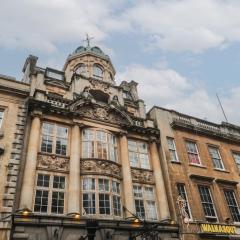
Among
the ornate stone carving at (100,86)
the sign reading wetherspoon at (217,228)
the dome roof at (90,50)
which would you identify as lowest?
the sign reading wetherspoon at (217,228)

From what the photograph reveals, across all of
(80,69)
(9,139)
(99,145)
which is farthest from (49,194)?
(80,69)

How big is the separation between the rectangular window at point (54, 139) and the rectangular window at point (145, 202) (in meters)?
5.97

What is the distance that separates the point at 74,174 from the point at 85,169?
105cm

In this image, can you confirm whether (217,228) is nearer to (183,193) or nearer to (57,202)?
(183,193)

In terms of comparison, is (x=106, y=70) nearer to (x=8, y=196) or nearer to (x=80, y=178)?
(x=80, y=178)

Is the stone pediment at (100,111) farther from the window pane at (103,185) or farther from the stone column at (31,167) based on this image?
the window pane at (103,185)

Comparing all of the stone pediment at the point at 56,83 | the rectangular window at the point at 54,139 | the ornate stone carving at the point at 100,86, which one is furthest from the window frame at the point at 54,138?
the ornate stone carving at the point at 100,86

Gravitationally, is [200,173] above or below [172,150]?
below

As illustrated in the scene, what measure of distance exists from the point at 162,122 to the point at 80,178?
32.3ft

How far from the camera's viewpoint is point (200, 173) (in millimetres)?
23453

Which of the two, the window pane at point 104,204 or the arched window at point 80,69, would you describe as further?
the arched window at point 80,69

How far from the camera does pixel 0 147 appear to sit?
54.9ft

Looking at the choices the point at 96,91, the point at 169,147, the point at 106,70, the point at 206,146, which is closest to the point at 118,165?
the point at 169,147

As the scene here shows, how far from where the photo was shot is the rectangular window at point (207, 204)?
21.4 metres
